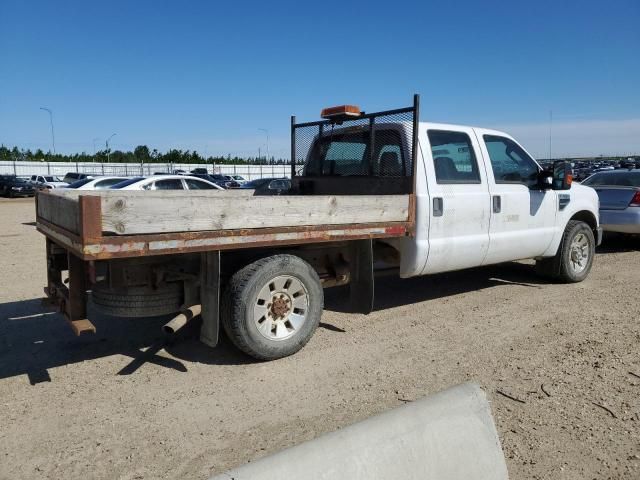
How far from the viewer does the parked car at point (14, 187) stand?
36.4 meters

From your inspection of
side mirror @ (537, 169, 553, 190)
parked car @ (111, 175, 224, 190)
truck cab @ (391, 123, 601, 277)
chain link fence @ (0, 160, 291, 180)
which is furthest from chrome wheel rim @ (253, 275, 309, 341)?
chain link fence @ (0, 160, 291, 180)

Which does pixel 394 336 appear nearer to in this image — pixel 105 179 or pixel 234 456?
pixel 234 456

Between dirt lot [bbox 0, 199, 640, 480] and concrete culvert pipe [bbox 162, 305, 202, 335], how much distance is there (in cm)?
41

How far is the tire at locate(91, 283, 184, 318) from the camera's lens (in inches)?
168

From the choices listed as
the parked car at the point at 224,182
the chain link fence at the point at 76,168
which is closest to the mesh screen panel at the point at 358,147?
the parked car at the point at 224,182

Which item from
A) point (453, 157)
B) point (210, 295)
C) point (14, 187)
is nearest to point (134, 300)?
point (210, 295)

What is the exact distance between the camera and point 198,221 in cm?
381

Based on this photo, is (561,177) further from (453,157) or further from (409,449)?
(409,449)

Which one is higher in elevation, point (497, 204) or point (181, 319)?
point (497, 204)

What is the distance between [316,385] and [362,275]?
1463 mm

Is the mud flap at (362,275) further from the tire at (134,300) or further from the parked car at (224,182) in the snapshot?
the parked car at (224,182)

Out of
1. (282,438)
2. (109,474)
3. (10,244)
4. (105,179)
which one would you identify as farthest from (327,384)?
(105,179)

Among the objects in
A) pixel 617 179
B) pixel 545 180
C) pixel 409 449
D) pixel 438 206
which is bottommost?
pixel 409 449

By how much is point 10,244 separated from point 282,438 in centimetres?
1048
